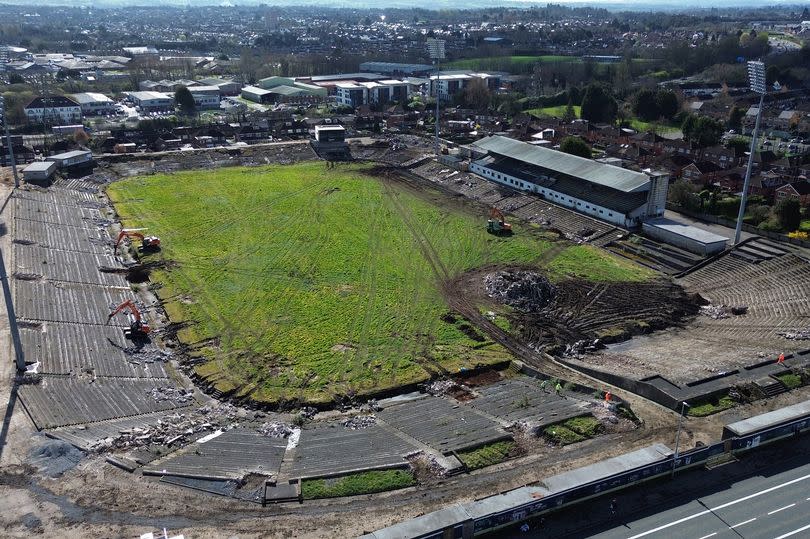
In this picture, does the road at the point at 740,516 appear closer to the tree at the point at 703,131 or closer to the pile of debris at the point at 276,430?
the pile of debris at the point at 276,430

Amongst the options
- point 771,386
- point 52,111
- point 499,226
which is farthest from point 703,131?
point 52,111

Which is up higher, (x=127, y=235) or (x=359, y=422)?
(x=127, y=235)

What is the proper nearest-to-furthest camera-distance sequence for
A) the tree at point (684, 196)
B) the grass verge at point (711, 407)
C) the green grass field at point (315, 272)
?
the grass verge at point (711, 407), the green grass field at point (315, 272), the tree at point (684, 196)

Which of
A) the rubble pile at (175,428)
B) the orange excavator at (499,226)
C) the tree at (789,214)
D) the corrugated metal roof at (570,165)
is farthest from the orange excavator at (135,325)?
the tree at (789,214)

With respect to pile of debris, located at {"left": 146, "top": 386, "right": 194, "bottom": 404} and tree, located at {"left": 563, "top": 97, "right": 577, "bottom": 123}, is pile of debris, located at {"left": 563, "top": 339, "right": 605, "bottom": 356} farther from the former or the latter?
tree, located at {"left": 563, "top": 97, "right": 577, "bottom": 123}

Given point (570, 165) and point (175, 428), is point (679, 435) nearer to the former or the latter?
point (175, 428)

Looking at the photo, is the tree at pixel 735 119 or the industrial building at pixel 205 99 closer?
the tree at pixel 735 119
